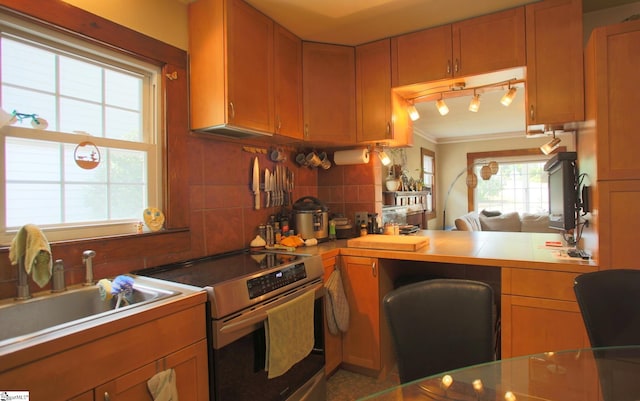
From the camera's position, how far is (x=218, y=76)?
1877mm

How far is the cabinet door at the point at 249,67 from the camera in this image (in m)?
1.88

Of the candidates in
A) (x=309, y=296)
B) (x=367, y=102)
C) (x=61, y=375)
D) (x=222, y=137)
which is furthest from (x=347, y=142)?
(x=61, y=375)

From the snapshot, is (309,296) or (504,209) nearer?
(309,296)

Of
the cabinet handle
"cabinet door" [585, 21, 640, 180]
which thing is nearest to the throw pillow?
"cabinet door" [585, 21, 640, 180]

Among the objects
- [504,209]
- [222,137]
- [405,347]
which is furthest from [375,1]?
[504,209]

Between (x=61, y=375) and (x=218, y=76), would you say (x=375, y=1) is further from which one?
(x=61, y=375)

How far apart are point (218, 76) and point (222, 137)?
16.2 inches

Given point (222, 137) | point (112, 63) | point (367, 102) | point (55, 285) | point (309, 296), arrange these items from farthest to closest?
1. point (367, 102)
2. point (222, 137)
3. point (309, 296)
4. point (112, 63)
5. point (55, 285)

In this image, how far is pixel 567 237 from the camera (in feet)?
7.34

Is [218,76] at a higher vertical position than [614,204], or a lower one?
higher

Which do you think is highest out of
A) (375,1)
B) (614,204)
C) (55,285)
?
(375,1)

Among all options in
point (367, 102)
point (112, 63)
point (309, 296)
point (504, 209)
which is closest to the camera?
point (112, 63)

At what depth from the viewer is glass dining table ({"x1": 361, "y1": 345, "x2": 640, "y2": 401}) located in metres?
1.09

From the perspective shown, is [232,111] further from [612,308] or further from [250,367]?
[612,308]
